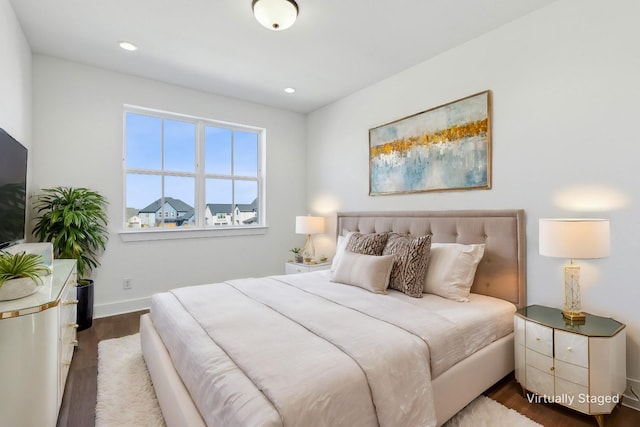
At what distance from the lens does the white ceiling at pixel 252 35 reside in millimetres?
2348

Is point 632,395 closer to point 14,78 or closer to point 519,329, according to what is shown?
point 519,329

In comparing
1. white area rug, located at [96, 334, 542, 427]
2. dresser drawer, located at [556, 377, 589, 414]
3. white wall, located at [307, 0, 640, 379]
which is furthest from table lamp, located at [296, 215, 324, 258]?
dresser drawer, located at [556, 377, 589, 414]

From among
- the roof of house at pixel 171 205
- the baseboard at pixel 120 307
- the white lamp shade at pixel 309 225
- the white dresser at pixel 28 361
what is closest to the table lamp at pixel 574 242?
the white lamp shade at pixel 309 225

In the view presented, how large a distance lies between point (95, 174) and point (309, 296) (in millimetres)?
2782

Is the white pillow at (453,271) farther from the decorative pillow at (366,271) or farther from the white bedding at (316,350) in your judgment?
the decorative pillow at (366,271)

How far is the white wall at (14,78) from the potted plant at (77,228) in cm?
58

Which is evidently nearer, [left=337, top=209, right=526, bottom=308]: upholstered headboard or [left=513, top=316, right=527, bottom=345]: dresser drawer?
[left=513, top=316, right=527, bottom=345]: dresser drawer

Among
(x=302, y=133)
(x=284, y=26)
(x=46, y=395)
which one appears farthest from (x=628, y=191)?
(x=302, y=133)

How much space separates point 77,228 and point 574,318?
4.03 metres

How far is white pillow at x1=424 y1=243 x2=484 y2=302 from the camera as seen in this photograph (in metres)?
2.35

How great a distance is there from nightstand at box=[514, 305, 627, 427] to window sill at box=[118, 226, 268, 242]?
10.9 ft

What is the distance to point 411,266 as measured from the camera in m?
2.44

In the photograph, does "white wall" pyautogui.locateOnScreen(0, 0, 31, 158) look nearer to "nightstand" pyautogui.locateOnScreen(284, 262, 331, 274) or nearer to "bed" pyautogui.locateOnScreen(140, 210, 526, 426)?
"bed" pyautogui.locateOnScreen(140, 210, 526, 426)

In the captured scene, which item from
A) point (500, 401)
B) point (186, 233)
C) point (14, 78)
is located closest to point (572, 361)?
point (500, 401)
